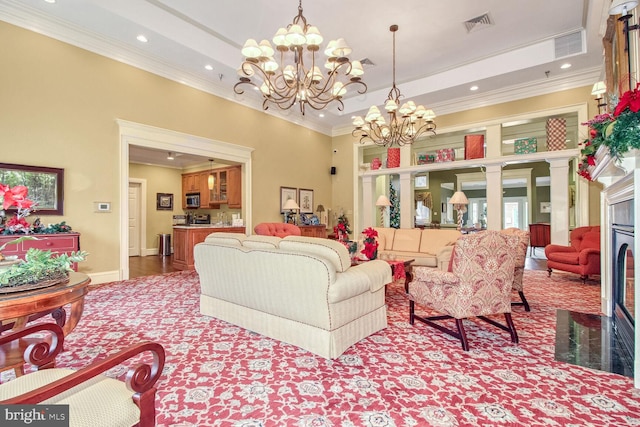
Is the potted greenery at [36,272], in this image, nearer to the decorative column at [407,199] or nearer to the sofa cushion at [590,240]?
the sofa cushion at [590,240]

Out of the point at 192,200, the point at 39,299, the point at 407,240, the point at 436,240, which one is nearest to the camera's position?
the point at 39,299

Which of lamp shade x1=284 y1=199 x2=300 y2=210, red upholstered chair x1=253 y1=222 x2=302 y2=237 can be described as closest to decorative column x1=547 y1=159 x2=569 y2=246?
red upholstered chair x1=253 y1=222 x2=302 y2=237

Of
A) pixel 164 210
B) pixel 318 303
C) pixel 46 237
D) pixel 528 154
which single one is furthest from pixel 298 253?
pixel 164 210

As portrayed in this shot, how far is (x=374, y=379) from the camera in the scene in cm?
203

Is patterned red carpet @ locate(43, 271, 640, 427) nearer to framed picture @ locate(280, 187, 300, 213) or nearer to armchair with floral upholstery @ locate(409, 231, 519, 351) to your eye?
armchair with floral upholstery @ locate(409, 231, 519, 351)

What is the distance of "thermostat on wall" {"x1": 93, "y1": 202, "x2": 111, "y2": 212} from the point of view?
182 inches

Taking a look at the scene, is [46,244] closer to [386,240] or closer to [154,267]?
[154,267]

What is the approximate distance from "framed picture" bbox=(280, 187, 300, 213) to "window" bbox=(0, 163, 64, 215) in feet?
14.1

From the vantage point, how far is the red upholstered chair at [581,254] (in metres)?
4.62

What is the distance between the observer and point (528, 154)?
19.8 feet

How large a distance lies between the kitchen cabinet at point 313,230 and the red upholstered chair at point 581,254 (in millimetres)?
4946

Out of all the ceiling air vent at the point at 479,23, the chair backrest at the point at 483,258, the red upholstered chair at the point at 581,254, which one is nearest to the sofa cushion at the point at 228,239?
the chair backrest at the point at 483,258

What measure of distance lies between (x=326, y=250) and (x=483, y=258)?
1.33 metres

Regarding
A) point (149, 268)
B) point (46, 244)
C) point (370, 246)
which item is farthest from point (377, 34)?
point (149, 268)
